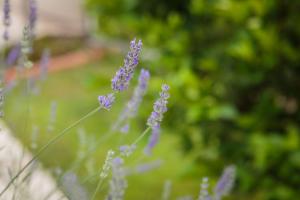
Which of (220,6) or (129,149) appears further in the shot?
(220,6)

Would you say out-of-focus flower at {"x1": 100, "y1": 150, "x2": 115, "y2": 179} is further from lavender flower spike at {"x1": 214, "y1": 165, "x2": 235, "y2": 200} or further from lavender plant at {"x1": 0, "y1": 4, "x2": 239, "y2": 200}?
lavender flower spike at {"x1": 214, "y1": 165, "x2": 235, "y2": 200}

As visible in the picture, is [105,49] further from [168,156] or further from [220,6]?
[220,6]

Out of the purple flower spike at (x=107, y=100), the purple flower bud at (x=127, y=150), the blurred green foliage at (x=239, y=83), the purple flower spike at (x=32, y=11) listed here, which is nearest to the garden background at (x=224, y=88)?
the blurred green foliage at (x=239, y=83)

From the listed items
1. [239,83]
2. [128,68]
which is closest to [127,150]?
[128,68]

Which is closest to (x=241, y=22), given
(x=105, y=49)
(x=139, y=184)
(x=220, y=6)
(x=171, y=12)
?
(x=220, y=6)

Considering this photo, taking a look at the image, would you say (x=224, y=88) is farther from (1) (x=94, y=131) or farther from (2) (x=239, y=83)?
(1) (x=94, y=131)
